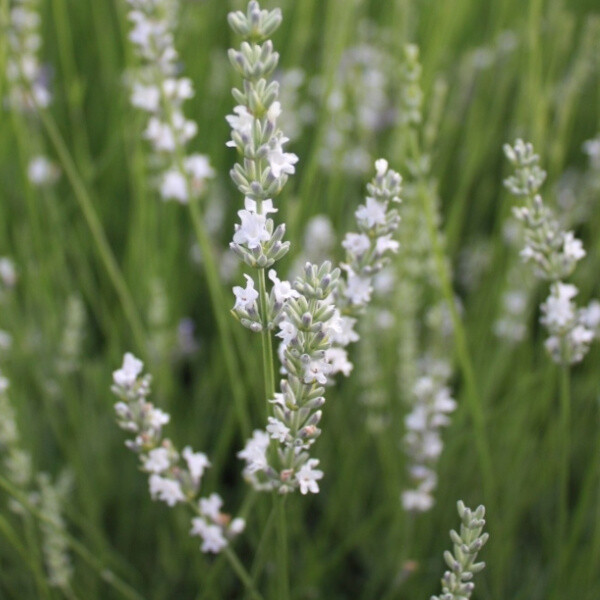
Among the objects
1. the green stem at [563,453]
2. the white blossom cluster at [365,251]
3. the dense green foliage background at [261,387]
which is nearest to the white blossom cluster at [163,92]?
the dense green foliage background at [261,387]

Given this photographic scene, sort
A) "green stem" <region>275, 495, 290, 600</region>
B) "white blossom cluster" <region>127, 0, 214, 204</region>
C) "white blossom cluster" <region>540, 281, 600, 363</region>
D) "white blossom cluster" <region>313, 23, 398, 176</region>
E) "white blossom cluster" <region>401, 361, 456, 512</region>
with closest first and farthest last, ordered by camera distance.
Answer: "green stem" <region>275, 495, 290, 600</region> < "white blossom cluster" <region>540, 281, 600, 363</region> < "white blossom cluster" <region>127, 0, 214, 204</region> < "white blossom cluster" <region>401, 361, 456, 512</region> < "white blossom cluster" <region>313, 23, 398, 176</region>

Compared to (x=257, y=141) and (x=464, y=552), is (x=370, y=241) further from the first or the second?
(x=464, y=552)

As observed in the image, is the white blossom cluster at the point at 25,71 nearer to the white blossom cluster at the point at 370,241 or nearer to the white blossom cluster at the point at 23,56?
the white blossom cluster at the point at 23,56

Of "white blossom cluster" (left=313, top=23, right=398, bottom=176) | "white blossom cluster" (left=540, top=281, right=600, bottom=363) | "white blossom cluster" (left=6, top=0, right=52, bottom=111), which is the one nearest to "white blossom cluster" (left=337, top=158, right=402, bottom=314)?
"white blossom cluster" (left=540, top=281, right=600, bottom=363)

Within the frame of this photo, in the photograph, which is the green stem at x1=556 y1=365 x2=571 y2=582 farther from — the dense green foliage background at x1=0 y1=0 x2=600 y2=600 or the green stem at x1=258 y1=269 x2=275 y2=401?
the green stem at x1=258 y1=269 x2=275 y2=401

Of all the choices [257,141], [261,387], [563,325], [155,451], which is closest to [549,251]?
[563,325]
